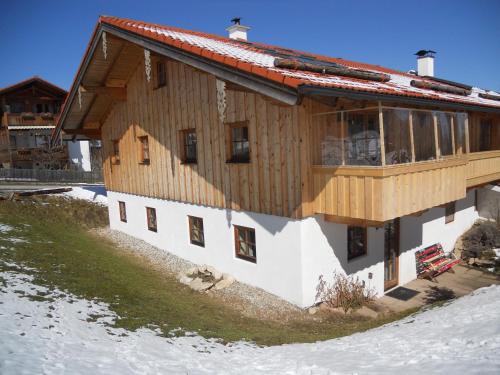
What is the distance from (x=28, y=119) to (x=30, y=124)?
0.52m

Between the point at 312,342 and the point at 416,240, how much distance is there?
6888 mm

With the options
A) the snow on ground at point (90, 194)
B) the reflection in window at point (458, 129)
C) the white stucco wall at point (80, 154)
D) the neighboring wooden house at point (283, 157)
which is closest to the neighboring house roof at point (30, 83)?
the white stucco wall at point (80, 154)

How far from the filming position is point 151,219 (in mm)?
14406

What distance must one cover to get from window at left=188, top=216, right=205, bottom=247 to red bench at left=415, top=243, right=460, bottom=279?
7148 millimetres

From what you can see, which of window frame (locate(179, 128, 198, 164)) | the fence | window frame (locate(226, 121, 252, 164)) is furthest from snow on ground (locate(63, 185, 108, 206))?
window frame (locate(226, 121, 252, 164))

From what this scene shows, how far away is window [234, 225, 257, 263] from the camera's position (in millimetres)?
9945

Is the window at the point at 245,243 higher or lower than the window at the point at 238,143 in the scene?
lower

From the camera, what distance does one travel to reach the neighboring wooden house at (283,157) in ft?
24.9

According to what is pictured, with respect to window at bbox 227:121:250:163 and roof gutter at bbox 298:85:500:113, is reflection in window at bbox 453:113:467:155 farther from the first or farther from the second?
window at bbox 227:121:250:163

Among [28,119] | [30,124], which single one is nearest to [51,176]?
[30,124]

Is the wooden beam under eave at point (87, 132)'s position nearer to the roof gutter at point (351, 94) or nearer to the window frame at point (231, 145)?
the window frame at point (231, 145)

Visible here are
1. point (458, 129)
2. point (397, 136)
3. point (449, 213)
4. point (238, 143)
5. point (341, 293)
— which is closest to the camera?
point (397, 136)

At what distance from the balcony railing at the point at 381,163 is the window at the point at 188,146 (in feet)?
15.2

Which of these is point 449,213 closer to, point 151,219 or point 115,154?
point 151,219
